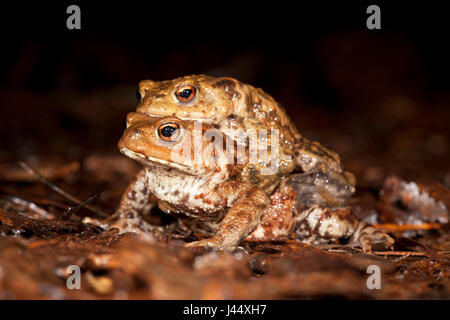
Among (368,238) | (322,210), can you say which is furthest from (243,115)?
(368,238)

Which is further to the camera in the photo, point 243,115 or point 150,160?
point 243,115

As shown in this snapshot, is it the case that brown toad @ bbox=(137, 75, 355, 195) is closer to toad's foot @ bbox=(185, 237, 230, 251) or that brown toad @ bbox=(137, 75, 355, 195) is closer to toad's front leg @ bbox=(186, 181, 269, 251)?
toad's front leg @ bbox=(186, 181, 269, 251)

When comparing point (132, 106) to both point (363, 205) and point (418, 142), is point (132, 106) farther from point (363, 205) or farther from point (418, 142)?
point (363, 205)

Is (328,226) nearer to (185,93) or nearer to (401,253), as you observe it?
(401,253)

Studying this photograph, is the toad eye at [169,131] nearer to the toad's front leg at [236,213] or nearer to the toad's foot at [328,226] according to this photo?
the toad's front leg at [236,213]

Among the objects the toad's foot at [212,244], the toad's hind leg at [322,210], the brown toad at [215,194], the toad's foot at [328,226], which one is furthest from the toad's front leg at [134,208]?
the toad's foot at [328,226]

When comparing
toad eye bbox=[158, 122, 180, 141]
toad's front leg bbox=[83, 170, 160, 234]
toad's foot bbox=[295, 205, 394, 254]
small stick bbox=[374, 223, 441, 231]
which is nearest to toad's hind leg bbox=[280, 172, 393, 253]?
toad's foot bbox=[295, 205, 394, 254]

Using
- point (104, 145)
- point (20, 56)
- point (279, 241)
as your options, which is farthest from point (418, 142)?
point (20, 56)
